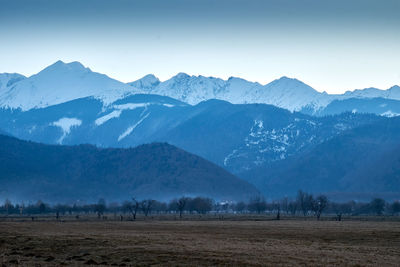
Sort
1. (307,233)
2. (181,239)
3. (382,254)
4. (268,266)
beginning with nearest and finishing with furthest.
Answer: (268,266), (382,254), (181,239), (307,233)

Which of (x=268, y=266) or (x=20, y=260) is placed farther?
(x=20, y=260)

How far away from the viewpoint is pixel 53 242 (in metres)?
79.3

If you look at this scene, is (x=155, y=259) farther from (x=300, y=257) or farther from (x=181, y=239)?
(x=181, y=239)

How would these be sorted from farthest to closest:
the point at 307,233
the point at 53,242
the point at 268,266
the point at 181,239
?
the point at 307,233 → the point at 181,239 → the point at 53,242 → the point at 268,266

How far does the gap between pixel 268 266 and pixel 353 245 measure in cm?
2325

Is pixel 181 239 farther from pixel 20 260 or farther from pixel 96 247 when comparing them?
→ pixel 20 260

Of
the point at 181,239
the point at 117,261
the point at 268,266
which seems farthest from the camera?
the point at 181,239

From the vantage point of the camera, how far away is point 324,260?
6325 centimetres

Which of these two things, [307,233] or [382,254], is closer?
[382,254]

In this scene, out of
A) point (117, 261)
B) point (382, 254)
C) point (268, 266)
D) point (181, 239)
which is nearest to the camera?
point (268, 266)

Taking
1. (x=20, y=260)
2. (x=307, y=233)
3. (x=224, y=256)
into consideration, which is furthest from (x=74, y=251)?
(x=307, y=233)

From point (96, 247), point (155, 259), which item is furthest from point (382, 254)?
point (96, 247)

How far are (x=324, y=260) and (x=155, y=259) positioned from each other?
14.5 m

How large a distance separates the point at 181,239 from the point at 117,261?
2137 centimetres
